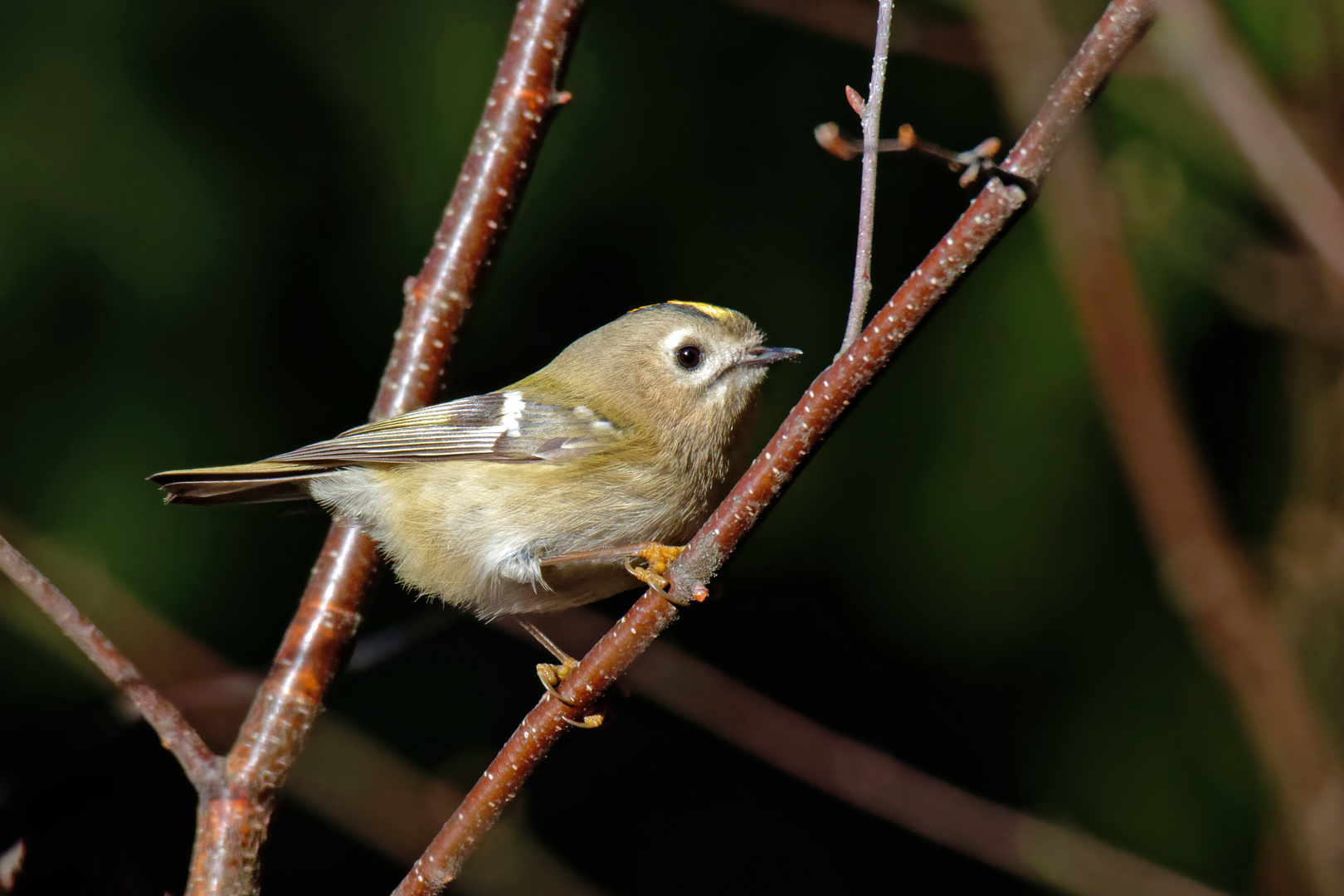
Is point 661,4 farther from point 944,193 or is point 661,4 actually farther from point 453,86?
point 944,193

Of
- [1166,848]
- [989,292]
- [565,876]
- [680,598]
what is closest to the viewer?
[680,598]

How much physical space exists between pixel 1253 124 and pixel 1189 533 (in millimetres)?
514

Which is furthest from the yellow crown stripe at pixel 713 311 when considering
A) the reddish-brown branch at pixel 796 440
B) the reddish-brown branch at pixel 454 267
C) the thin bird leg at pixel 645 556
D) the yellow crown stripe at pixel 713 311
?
the reddish-brown branch at pixel 796 440

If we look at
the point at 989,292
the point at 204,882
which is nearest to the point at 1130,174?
the point at 989,292

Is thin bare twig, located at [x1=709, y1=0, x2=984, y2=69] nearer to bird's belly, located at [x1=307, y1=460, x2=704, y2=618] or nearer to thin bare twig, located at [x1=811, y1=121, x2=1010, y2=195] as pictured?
bird's belly, located at [x1=307, y1=460, x2=704, y2=618]

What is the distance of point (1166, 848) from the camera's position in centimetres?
199

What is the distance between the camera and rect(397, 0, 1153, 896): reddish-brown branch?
2.47ft

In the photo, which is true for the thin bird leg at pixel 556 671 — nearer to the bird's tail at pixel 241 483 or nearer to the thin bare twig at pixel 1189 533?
the bird's tail at pixel 241 483

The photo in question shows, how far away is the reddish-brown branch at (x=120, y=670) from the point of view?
925mm

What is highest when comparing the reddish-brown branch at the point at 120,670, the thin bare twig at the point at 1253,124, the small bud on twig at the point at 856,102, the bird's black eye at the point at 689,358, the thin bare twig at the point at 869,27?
the thin bare twig at the point at 869,27

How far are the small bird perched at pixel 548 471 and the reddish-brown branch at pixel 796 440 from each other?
309mm

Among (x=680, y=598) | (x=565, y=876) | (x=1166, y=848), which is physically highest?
(x=1166, y=848)

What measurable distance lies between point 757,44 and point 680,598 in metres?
1.59

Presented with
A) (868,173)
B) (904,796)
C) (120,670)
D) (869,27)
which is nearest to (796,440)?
(868,173)
